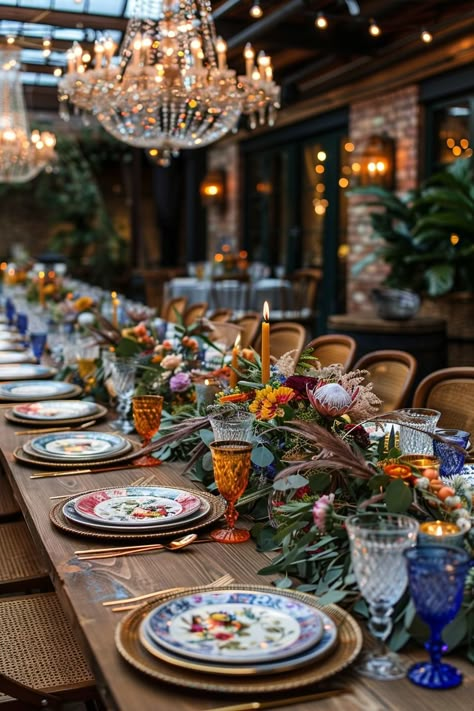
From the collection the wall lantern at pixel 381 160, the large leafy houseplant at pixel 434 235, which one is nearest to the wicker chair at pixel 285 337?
the large leafy houseplant at pixel 434 235

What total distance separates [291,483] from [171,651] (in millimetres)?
453

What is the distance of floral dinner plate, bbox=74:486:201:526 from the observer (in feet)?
5.76

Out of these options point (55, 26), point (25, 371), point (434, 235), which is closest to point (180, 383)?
point (25, 371)

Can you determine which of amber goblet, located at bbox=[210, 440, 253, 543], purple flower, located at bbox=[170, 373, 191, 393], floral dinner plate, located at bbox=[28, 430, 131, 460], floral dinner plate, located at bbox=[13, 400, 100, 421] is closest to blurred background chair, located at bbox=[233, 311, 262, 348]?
floral dinner plate, located at bbox=[13, 400, 100, 421]

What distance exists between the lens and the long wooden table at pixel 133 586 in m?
1.13

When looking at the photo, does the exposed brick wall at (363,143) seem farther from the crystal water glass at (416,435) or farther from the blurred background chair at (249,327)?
the crystal water glass at (416,435)

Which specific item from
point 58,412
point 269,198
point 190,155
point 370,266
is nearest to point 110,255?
point 190,155

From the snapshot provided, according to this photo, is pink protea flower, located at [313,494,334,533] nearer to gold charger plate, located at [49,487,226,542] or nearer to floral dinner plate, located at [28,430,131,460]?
gold charger plate, located at [49,487,226,542]

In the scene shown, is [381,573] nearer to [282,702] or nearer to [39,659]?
[282,702]

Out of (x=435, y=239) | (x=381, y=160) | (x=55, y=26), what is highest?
(x=55, y=26)

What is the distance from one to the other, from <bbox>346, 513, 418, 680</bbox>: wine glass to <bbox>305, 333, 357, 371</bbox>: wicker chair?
2515 millimetres

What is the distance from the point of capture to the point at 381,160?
25.2ft

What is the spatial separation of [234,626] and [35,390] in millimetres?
2205

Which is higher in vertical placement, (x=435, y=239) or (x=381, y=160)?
(x=381, y=160)
